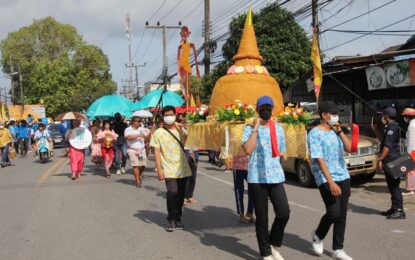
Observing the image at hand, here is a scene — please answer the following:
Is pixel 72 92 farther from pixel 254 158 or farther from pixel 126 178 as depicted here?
pixel 254 158

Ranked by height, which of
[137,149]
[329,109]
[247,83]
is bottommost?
[137,149]

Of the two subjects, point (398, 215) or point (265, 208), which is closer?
point (265, 208)

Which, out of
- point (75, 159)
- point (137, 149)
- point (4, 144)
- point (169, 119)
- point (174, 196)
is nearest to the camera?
point (174, 196)

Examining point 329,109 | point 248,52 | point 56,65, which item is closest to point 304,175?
point 248,52

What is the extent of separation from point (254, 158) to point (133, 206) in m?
4.05

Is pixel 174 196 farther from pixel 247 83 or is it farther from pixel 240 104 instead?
pixel 247 83

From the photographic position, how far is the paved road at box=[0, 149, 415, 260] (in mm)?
5355

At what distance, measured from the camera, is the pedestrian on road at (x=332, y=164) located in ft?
15.8

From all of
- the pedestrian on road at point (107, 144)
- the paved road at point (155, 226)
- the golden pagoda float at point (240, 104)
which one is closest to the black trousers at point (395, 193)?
the paved road at point (155, 226)

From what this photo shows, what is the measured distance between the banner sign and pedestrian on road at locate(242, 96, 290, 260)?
8.95m

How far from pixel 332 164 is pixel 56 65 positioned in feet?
161

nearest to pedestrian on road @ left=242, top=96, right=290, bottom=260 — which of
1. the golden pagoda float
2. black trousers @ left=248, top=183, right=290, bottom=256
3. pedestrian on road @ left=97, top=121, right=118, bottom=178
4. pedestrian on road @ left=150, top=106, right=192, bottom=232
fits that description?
black trousers @ left=248, top=183, right=290, bottom=256

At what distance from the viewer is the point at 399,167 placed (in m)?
6.89

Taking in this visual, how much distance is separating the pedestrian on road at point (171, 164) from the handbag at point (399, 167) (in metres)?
3.06
